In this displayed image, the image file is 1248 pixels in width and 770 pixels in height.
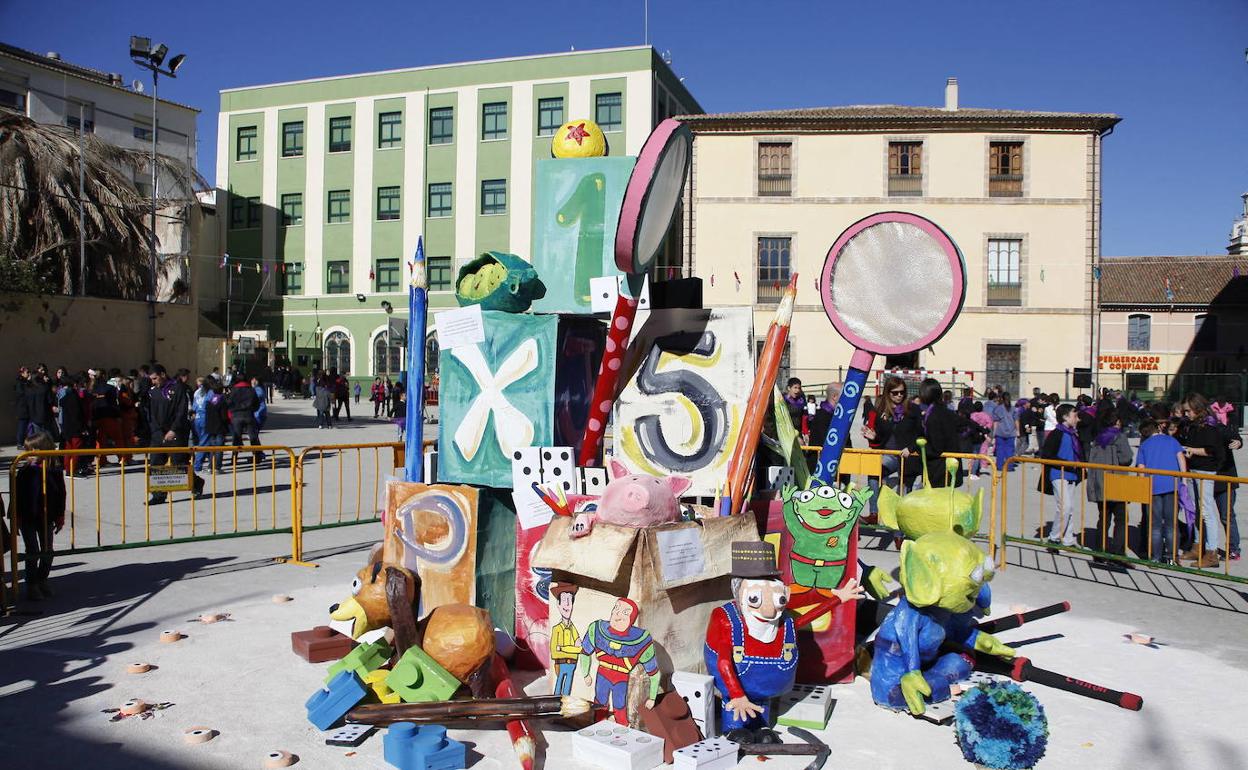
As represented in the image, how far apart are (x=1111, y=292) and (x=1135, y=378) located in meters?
8.04

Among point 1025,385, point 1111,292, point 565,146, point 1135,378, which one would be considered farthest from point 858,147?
point 565,146

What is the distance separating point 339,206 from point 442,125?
565 cm

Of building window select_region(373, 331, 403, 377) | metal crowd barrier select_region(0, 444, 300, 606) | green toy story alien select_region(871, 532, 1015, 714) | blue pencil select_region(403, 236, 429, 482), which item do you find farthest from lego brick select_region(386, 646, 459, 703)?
building window select_region(373, 331, 403, 377)

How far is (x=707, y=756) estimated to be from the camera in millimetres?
Answer: 3986

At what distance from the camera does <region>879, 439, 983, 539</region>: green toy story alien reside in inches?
217

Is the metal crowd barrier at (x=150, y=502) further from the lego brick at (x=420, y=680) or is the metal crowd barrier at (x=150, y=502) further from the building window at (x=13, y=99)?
the building window at (x=13, y=99)

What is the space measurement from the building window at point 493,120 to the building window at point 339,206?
6549 millimetres

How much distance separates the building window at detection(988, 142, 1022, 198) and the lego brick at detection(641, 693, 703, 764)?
30056 millimetres

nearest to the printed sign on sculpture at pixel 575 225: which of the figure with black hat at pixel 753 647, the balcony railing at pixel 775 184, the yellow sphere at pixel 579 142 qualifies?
the yellow sphere at pixel 579 142

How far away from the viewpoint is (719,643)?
4.42 metres

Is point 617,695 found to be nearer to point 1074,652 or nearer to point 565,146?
point 1074,652

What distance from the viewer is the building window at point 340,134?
37438 millimetres

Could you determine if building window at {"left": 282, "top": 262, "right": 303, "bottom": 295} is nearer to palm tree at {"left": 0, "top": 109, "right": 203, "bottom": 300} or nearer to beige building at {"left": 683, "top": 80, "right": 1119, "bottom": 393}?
palm tree at {"left": 0, "top": 109, "right": 203, "bottom": 300}

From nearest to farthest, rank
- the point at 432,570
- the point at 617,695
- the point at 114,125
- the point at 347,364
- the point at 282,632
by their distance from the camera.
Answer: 1. the point at 617,695
2. the point at 432,570
3. the point at 282,632
4. the point at 347,364
5. the point at 114,125
